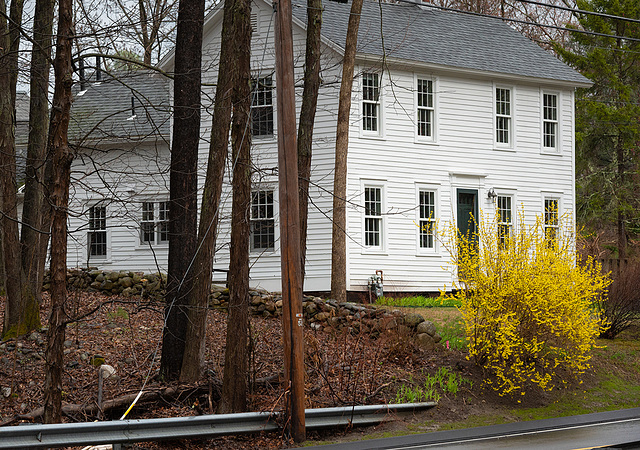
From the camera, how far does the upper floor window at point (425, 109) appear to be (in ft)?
75.6

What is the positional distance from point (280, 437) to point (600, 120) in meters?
27.9

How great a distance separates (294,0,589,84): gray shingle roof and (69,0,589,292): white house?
0.24ft

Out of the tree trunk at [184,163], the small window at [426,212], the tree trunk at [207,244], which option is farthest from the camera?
the small window at [426,212]

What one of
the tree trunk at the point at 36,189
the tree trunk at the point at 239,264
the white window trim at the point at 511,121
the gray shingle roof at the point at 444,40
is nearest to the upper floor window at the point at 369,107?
the gray shingle roof at the point at 444,40

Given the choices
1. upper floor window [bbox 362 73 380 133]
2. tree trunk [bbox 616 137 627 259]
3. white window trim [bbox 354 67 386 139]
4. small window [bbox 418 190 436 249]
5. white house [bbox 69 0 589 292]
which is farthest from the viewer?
tree trunk [bbox 616 137 627 259]

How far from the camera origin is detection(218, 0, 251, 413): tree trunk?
10.3m

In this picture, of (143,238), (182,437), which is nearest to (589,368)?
(182,437)

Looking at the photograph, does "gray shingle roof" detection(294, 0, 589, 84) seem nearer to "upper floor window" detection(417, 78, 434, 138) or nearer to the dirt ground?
"upper floor window" detection(417, 78, 434, 138)

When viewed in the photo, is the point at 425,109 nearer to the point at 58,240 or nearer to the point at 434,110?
the point at 434,110

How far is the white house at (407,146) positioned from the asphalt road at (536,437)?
10.3 metres

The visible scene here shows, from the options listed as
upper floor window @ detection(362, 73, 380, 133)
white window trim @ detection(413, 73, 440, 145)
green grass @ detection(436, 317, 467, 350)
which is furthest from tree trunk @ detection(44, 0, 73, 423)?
white window trim @ detection(413, 73, 440, 145)

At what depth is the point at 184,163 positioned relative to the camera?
12.4m

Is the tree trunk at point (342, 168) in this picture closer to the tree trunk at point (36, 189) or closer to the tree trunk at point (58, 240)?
the tree trunk at point (36, 189)

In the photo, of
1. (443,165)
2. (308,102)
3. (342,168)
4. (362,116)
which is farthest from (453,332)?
(443,165)
